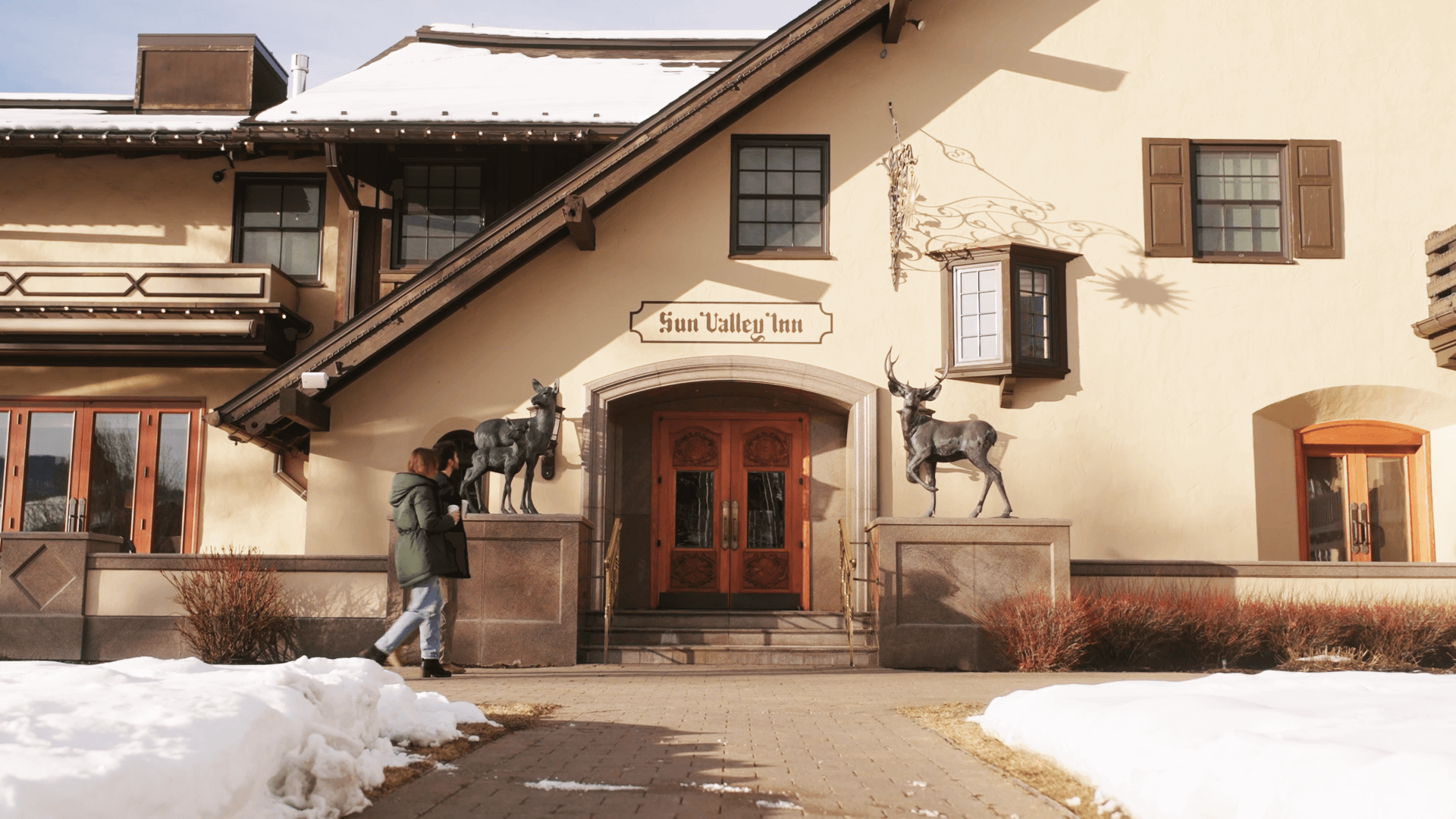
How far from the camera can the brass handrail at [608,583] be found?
542 inches

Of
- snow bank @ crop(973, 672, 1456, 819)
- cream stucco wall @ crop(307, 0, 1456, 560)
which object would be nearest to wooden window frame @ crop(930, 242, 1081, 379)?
cream stucco wall @ crop(307, 0, 1456, 560)

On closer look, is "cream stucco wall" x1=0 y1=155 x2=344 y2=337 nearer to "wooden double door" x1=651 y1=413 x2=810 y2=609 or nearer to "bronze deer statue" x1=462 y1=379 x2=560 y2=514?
"bronze deer statue" x1=462 y1=379 x2=560 y2=514

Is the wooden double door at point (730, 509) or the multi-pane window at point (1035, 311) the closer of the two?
the multi-pane window at point (1035, 311)

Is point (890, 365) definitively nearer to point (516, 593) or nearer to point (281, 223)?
point (516, 593)

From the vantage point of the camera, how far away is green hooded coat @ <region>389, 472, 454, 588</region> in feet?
34.1

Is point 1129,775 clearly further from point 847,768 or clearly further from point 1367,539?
point 1367,539

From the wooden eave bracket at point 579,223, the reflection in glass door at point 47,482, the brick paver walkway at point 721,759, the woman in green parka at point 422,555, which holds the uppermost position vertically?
the wooden eave bracket at point 579,223

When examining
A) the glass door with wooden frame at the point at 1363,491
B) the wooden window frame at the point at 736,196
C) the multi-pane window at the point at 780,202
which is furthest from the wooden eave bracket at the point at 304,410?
the glass door with wooden frame at the point at 1363,491

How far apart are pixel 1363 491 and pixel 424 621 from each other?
11981 millimetres

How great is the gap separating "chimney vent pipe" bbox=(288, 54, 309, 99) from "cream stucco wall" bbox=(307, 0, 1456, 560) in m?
5.93

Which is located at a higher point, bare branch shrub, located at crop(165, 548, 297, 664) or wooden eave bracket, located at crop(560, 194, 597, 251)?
wooden eave bracket, located at crop(560, 194, 597, 251)

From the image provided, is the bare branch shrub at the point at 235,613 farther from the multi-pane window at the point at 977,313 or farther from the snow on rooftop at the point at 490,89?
the multi-pane window at the point at 977,313

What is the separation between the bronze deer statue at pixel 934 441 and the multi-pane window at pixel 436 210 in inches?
263

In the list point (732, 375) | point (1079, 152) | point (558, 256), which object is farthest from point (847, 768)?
point (1079, 152)
